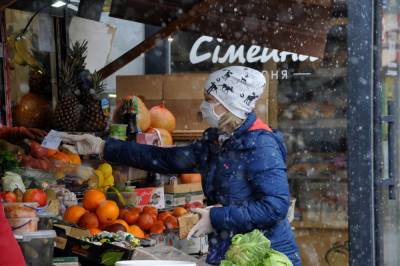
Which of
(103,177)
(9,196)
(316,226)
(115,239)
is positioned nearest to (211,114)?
(115,239)

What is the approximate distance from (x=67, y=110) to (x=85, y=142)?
1.86ft

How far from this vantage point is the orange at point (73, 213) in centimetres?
464

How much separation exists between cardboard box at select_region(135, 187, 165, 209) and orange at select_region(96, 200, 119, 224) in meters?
0.47

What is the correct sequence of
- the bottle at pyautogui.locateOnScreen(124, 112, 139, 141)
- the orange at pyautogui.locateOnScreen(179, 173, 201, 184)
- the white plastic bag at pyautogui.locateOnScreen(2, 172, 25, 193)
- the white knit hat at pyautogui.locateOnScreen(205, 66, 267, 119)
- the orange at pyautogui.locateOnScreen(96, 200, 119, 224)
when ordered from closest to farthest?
the white knit hat at pyautogui.locateOnScreen(205, 66, 267, 119)
the white plastic bag at pyautogui.locateOnScreen(2, 172, 25, 193)
the orange at pyautogui.locateOnScreen(96, 200, 119, 224)
the bottle at pyautogui.locateOnScreen(124, 112, 139, 141)
the orange at pyautogui.locateOnScreen(179, 173, 201, 184)

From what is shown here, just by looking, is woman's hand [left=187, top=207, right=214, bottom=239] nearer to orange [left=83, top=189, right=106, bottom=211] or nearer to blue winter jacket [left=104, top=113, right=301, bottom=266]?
blue winter jacket [left=104, top=113, right=301, bottom=266]

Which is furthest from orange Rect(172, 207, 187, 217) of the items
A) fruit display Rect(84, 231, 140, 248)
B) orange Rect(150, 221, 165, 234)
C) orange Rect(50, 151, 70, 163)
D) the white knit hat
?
the white knit hat

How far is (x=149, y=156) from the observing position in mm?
4168

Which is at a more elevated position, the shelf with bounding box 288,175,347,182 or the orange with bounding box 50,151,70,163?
the orange with bounding box 50,151,70,163

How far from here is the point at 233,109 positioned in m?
3.71

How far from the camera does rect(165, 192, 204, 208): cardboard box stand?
557 centimetres

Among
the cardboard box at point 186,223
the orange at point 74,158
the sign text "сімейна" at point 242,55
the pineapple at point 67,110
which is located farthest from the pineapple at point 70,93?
the sign text "сімейна" at point 242,55

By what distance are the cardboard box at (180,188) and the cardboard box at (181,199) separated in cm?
3

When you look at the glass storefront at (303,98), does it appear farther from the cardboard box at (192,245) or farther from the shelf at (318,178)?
the cardboard box at (192,245)

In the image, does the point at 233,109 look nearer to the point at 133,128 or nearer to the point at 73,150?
the point at 73,150
